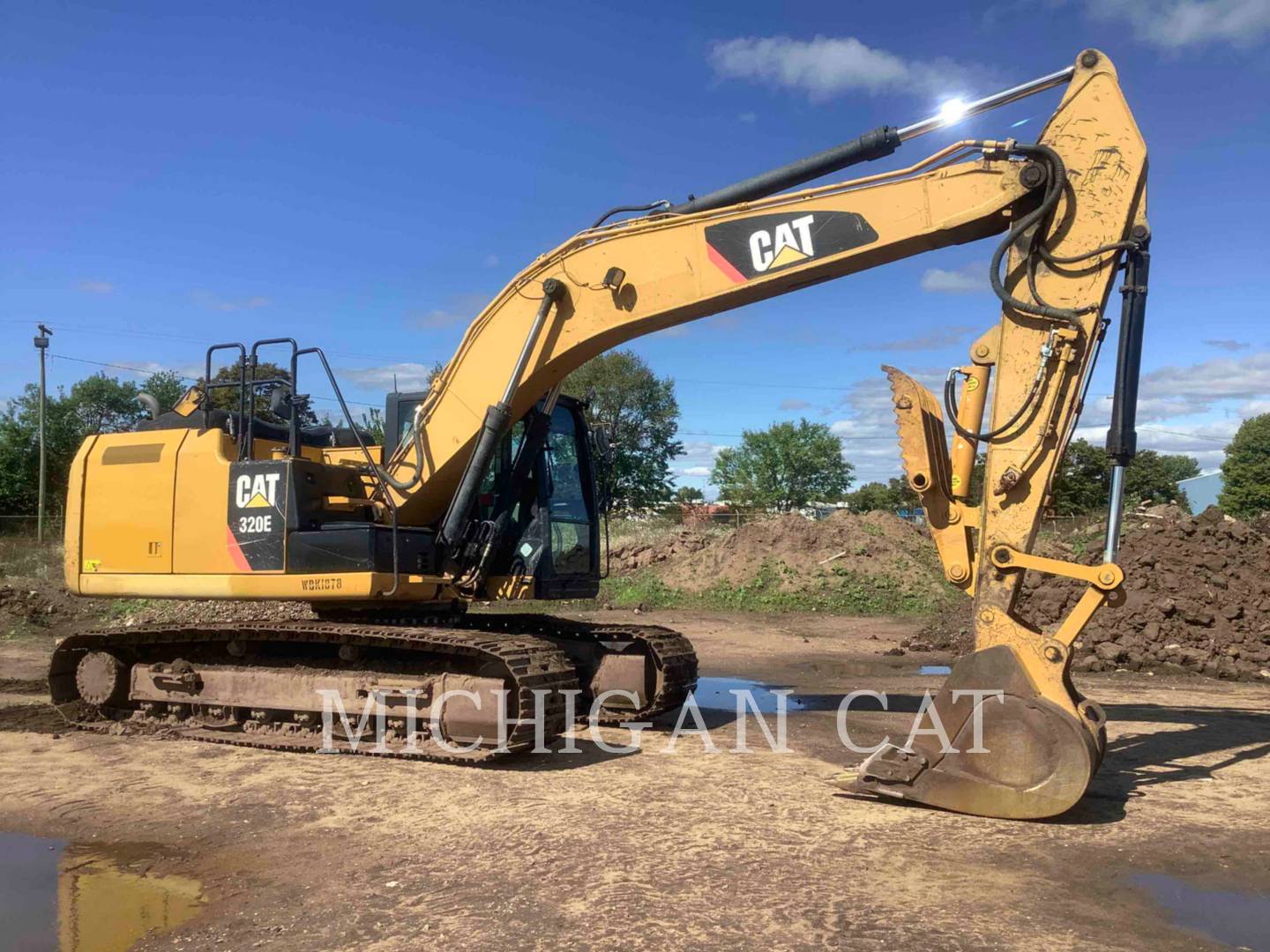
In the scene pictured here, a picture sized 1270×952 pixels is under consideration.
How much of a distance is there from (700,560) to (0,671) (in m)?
14.4

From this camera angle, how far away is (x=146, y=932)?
431 cm

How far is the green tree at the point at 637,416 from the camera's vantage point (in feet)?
143

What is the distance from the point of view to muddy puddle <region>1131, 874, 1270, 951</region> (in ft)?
13.6

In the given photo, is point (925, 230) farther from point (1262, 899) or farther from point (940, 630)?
point (940, 630)

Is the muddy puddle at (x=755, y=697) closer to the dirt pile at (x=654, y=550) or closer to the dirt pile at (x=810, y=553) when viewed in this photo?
the dirt pile at (x=810, y=553)

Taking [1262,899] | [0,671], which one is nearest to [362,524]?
[1262,899]

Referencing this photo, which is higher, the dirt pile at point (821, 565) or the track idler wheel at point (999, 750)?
the dirt pile at point (821, 565)

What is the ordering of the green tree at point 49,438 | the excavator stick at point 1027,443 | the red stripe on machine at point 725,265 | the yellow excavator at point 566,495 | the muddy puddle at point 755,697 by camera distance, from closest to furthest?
1. the excavator stick at point 1027,443
2. the yellow excavator at point 566,495
3. the red stripe on machine at point 725,265
4. the muddy puddle at point 755,697
5. the green tree at point 49,438

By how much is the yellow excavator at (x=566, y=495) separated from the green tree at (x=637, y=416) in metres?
32.9

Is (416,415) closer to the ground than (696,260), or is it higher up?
closer to the ground

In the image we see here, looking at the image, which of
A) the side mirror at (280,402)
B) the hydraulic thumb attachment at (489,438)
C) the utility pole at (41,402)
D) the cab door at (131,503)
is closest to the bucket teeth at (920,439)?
the hydraulic thumb attachment at (489,438)

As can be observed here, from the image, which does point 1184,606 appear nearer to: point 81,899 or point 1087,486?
point 81,899

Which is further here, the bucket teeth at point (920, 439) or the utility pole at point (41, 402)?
the utility pole at point (41, 402)

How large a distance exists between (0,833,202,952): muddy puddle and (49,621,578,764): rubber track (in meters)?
2.31
